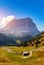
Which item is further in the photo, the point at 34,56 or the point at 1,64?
the point at 34,56

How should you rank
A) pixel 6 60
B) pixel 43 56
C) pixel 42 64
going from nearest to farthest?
1. pixel 42 64
2. pixel 6 60
3. pixel 43 56

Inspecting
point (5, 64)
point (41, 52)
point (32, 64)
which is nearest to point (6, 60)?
point (5, 64)

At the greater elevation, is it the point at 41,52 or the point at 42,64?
the point at 41,52

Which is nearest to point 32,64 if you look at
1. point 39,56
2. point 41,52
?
point 39,56

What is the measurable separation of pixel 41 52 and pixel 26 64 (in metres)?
19.2

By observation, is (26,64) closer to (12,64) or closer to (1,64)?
(12,64)

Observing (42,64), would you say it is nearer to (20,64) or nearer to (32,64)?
(32,64)

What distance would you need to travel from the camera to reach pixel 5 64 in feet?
181

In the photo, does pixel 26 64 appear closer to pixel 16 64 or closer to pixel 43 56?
pixel 16 64

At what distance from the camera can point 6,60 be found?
2494 inches

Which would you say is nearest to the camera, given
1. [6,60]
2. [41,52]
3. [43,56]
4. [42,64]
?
[42,64]

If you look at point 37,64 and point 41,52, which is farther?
point 41,52

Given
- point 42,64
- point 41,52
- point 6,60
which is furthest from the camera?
point 41,52

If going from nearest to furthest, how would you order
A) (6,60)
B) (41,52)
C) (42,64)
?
(42,64) < (6,60) < (41,52)
